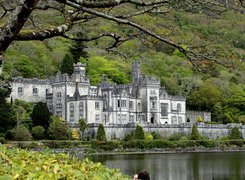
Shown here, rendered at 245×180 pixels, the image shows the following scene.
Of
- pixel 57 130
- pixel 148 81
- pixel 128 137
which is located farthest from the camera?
pixel 148 81

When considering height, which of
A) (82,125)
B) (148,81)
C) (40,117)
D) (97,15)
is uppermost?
(148,81)

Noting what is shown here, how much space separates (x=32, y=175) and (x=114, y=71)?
76.9 metres

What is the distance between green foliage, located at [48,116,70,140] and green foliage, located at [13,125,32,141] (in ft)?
8.81

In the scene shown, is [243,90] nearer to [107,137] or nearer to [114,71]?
[114,71]

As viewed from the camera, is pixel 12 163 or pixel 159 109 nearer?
pixel 12 163

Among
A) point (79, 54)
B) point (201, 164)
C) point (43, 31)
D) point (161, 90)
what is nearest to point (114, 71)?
point (79, 54)

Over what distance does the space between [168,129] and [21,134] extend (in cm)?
1879

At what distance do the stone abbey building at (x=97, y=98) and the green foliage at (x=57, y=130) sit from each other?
395 centimetres

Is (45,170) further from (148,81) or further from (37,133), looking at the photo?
(148,81)

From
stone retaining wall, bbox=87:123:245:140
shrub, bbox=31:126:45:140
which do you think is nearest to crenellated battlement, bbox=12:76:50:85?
stone retaining wall, bbox=87:123:245:140

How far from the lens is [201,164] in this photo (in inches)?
1353

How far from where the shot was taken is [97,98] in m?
59.4

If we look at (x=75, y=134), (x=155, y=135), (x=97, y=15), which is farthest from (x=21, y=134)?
(x=97, y=15)

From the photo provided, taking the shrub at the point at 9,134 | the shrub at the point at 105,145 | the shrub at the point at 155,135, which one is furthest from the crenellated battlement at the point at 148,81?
the shrub at the point at 9,134
